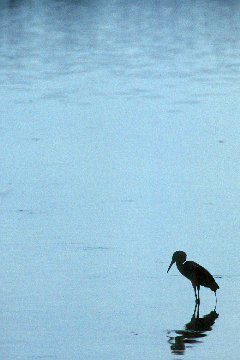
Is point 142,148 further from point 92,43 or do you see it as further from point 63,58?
point 92,43

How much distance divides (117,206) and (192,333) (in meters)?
4.10

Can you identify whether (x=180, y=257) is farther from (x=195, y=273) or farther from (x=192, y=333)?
(x=192, y=333)

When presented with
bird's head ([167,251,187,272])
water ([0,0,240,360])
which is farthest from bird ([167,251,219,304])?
water ([0,0,240,360])

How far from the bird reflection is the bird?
0.59ft

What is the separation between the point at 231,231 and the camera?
11773mm

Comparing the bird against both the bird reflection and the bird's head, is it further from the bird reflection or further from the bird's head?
the bird reflection

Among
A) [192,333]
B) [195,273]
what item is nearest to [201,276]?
[195,273]

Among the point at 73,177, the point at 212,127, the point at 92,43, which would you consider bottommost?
the point at 92,43

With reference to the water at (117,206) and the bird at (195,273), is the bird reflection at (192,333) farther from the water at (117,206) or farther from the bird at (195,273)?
the bird at (195,273)

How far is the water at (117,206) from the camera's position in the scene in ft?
29.2

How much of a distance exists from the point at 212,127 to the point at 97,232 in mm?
6364

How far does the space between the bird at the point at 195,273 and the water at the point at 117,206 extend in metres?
0.14

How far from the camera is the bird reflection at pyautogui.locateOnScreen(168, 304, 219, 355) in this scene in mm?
8594

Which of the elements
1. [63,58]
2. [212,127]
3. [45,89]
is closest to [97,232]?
[212,127]
